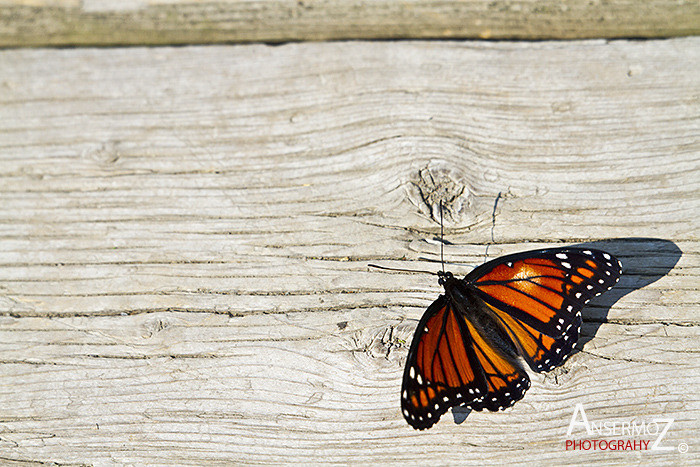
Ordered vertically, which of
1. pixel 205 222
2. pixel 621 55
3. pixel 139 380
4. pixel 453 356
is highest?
pixel 621 55

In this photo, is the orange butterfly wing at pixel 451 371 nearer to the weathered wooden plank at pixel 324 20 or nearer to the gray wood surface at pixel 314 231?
the gray wood surface at pixel 314 231

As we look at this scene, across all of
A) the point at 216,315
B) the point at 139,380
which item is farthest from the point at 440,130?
the point at 139,380

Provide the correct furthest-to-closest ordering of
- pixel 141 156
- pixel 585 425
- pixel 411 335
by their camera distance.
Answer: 1. pixel 141 156
2. pixel 411 335
3. pixel 585 425

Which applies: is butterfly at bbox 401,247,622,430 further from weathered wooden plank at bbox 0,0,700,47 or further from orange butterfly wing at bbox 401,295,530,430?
weathered wooden plank at bbox 0,0,700,47

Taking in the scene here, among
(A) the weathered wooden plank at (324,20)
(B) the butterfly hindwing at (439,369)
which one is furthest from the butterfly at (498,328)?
(A) the weathered wooden plank at (324,20)

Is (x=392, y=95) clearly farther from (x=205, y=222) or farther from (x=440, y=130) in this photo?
(x=205, y=222)
